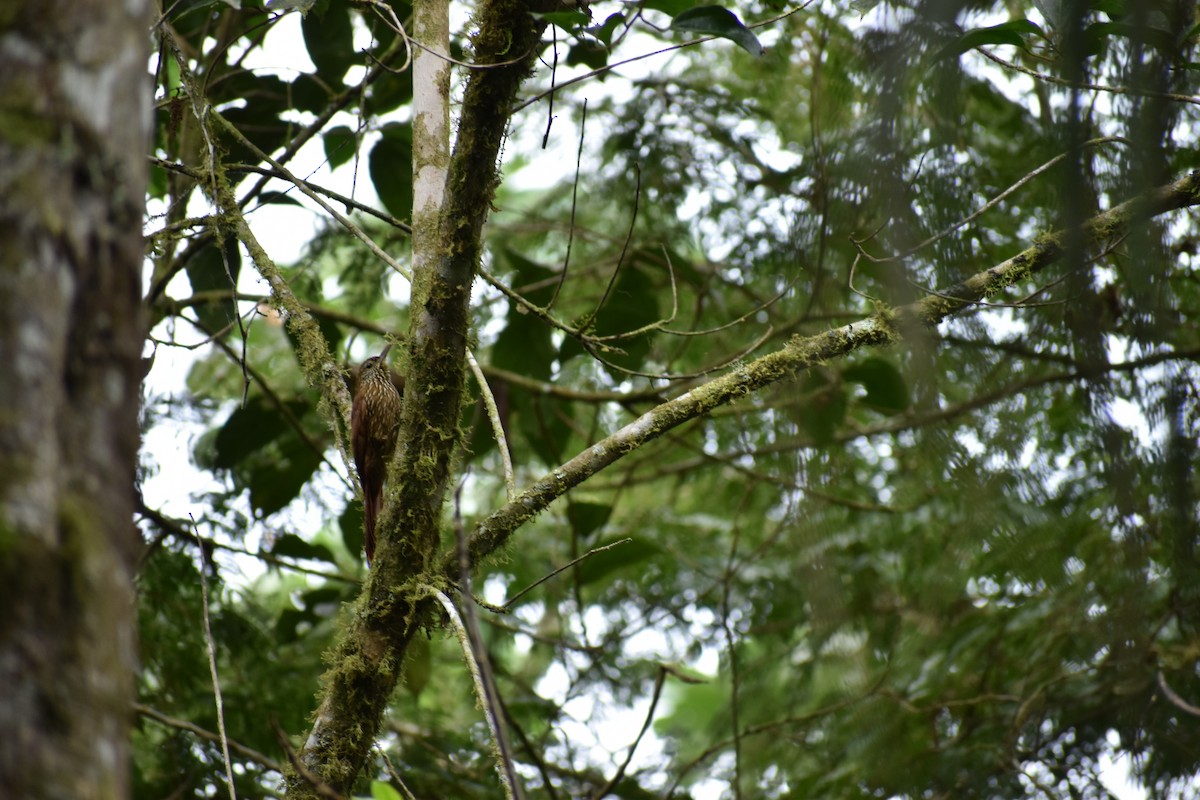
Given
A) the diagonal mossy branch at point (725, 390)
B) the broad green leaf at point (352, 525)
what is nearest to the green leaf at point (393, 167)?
the broad green leaf at point (352, 525)

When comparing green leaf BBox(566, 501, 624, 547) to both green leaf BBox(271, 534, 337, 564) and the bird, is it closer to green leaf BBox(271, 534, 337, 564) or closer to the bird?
the bird

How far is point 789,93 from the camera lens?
4727 mm

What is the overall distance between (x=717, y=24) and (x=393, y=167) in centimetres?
184

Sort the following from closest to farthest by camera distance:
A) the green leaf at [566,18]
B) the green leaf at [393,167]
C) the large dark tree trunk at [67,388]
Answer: the large dark tree trunk at [67,388] < the green leaf at [566,18] < the green leaf at [393,167]

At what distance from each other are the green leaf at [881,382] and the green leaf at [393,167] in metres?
1.83

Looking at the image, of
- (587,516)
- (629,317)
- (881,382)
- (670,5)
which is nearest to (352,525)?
(587,516)

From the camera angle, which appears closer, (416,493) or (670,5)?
(416,493)

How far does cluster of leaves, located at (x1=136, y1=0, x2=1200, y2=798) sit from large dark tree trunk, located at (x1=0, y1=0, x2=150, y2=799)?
2.31 ft

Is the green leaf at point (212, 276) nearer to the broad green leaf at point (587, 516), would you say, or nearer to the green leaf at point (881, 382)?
the broad green leaf at point (587, 516)

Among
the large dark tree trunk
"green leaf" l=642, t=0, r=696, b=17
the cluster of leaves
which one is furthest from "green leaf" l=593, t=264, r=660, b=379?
the large dark tree trunk

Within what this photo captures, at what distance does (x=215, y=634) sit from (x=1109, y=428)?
11.5 feet

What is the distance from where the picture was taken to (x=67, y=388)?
751mm

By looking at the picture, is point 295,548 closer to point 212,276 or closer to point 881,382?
point 212,276

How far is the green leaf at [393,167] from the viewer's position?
3533mm
